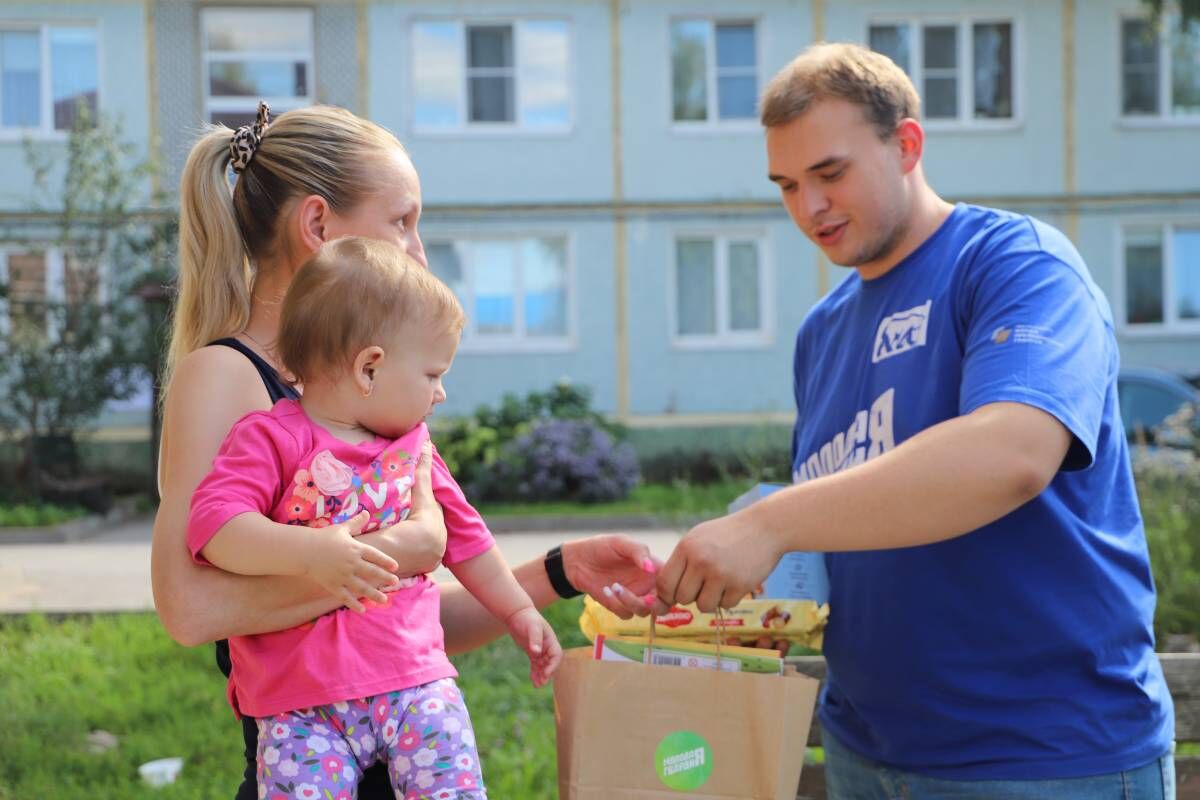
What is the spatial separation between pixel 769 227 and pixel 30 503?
10.2m

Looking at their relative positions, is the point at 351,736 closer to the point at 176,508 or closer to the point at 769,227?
the point at 176,508

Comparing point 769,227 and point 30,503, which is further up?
point 769,227

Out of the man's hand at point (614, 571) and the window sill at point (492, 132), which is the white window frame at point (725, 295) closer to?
the window sill at point (492, 132)

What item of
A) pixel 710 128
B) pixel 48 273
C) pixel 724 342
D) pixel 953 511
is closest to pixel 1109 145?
pixel 710 128

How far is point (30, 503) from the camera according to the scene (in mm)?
14914

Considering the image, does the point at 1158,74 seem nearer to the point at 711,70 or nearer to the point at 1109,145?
the point at 1109,145

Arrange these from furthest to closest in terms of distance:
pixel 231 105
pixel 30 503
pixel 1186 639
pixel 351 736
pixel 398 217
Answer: pixel 231 105 → pixel 30 503 → pixel 1186 639 → pixel 398 217 → pixel 351 736

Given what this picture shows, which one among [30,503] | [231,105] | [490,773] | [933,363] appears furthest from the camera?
[231,105]

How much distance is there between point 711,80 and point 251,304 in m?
Result: 17.1

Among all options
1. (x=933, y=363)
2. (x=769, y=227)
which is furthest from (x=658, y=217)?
(x=933, y=363)

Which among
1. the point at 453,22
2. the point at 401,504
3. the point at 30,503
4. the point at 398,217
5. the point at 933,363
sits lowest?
the point at 30,503

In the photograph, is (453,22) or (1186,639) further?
(453,22)

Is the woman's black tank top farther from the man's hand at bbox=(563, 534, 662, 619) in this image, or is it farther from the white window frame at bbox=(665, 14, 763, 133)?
the white window frame at bbox=(665, 14, 763, 133)

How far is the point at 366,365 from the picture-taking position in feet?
6.11
